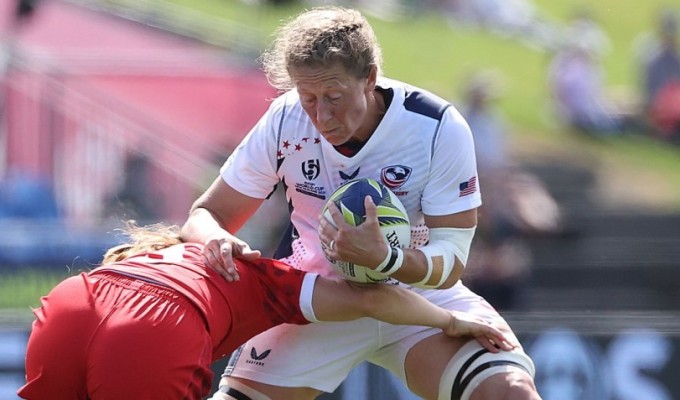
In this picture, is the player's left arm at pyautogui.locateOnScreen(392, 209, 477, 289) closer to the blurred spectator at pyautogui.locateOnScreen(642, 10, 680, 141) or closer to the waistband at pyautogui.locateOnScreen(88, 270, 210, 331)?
the waistband at pyautogui.locateOnScreen(88, 270, 210, 331)

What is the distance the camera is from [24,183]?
34.3 feet

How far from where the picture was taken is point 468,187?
403cm

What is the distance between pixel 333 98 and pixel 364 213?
0.36 metres

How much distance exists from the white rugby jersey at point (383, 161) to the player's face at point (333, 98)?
7.3 inches

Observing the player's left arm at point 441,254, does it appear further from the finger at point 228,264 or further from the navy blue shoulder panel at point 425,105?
the finger at point 228,264

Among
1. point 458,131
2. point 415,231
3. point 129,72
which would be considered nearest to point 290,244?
point 415,231

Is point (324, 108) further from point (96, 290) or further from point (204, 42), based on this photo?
point (204, 42)

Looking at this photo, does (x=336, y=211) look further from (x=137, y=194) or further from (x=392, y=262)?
(x=137, y=194)

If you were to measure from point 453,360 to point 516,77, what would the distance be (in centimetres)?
851

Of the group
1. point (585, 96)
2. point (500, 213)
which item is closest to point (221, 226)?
point (500, 213)

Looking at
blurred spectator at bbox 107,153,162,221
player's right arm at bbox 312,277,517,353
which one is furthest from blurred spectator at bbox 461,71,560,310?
player's right arm at bbox 312,277,517,353

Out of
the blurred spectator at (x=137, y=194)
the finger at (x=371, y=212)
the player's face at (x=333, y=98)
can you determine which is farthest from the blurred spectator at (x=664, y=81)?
the finger at (x=371, y=212)

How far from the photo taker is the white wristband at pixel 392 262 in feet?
11.9

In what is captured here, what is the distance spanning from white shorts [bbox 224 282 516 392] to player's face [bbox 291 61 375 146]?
73 cm
